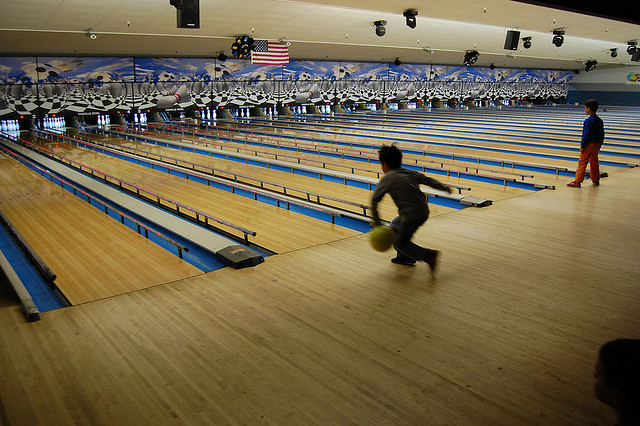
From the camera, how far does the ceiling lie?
868 centimetres

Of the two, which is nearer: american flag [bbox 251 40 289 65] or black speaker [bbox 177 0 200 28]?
black speaker [bbox 177 0 200 28]

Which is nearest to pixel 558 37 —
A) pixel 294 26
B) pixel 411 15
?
pixel 411 15

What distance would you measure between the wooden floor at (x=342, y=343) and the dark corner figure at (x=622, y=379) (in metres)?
0.70

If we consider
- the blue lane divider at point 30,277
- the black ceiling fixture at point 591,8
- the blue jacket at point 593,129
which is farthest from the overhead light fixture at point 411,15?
the blue lane divider at point 30,277

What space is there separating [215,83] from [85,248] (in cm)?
1594

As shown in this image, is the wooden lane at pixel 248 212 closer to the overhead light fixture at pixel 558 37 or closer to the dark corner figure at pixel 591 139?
the dark corner figure at pixel 591 139

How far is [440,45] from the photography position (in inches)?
648

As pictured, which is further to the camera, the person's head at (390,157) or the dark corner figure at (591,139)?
the dark corner figure at (591,139)

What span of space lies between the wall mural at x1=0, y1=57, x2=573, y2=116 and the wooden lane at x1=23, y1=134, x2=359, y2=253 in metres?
8.72

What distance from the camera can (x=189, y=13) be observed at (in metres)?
7.17

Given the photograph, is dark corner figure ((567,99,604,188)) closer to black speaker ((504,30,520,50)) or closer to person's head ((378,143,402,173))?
Result: person's head ((378,143,402,173))

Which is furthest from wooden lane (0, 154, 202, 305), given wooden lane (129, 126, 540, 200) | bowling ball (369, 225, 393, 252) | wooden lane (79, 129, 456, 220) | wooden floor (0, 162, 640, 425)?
wooden lane (129, 126, 540, 200)

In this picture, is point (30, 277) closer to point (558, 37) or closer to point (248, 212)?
point (248, 212)

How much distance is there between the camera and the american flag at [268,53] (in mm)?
12938
